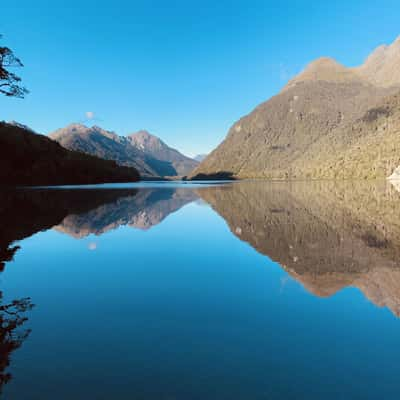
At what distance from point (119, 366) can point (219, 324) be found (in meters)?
2.21

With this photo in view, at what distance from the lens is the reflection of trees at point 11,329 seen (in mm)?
4691

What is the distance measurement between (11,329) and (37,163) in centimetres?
9883

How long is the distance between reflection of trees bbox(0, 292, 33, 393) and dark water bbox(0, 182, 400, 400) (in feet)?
0.11

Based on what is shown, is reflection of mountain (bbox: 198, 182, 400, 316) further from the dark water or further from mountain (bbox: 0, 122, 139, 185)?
mountain (bbox: 0, 122, 139, 185)

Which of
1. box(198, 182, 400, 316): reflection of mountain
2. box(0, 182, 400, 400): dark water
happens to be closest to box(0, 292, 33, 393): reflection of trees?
box(0, 182, 400, 400): dark water

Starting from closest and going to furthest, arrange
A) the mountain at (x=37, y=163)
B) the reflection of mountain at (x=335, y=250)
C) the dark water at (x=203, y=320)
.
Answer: the dark water at (x=203, y=320), the reflection of mountain at (x=335, y=250), the mountain at (x=37, y=163)

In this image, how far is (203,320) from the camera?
20.6ft

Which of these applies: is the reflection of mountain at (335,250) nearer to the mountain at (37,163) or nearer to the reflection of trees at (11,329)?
the reflection of trees at (11,329)

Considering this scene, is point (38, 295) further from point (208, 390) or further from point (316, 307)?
point (316, 307)

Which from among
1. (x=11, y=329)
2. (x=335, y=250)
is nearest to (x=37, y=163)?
(x=335, y=250)

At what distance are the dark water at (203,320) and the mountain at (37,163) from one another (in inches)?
3085

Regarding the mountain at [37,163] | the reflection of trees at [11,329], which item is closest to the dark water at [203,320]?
the reflection of trees at [11,329]

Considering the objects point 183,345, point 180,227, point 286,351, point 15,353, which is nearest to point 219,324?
point 183,345

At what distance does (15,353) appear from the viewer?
4969 mm
